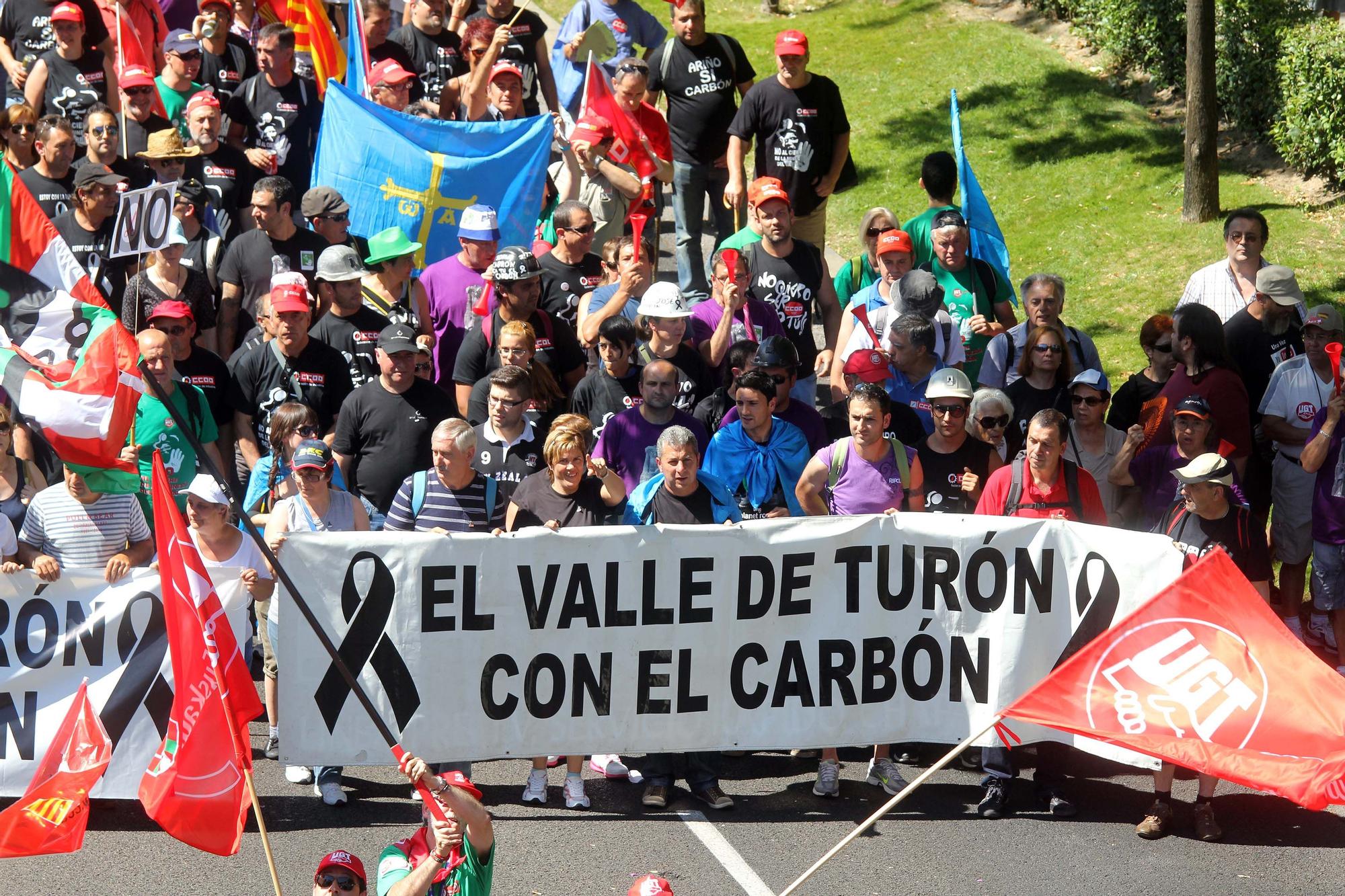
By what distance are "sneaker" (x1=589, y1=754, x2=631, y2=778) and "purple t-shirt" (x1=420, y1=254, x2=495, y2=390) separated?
8.67 feet

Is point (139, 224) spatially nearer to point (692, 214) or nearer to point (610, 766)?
point (610, 766)

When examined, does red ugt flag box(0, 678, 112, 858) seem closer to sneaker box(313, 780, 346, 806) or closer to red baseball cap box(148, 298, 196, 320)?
sneaker box(313, 780, 346, 806)

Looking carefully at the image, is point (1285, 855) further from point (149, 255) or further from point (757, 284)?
point (149, 255)

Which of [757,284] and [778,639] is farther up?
[757,284]

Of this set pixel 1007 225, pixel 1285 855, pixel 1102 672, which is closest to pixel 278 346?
pixel 1102 672

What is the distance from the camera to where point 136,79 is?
11586 millimetres

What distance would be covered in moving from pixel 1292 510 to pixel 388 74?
6.84 m

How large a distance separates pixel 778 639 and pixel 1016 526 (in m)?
1.24

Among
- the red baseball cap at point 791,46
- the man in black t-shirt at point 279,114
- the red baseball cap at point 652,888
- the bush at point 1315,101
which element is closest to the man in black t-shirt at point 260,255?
the man in black t-shirt at point 279,114

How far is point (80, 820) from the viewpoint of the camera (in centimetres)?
643

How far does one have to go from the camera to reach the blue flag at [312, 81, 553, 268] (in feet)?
39.3

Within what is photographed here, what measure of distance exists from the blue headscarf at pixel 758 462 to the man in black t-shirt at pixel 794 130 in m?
3.27

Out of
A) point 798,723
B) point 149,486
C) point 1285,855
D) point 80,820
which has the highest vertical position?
point 149,486

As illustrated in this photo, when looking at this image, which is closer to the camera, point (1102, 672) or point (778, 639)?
point (1102, 672)
